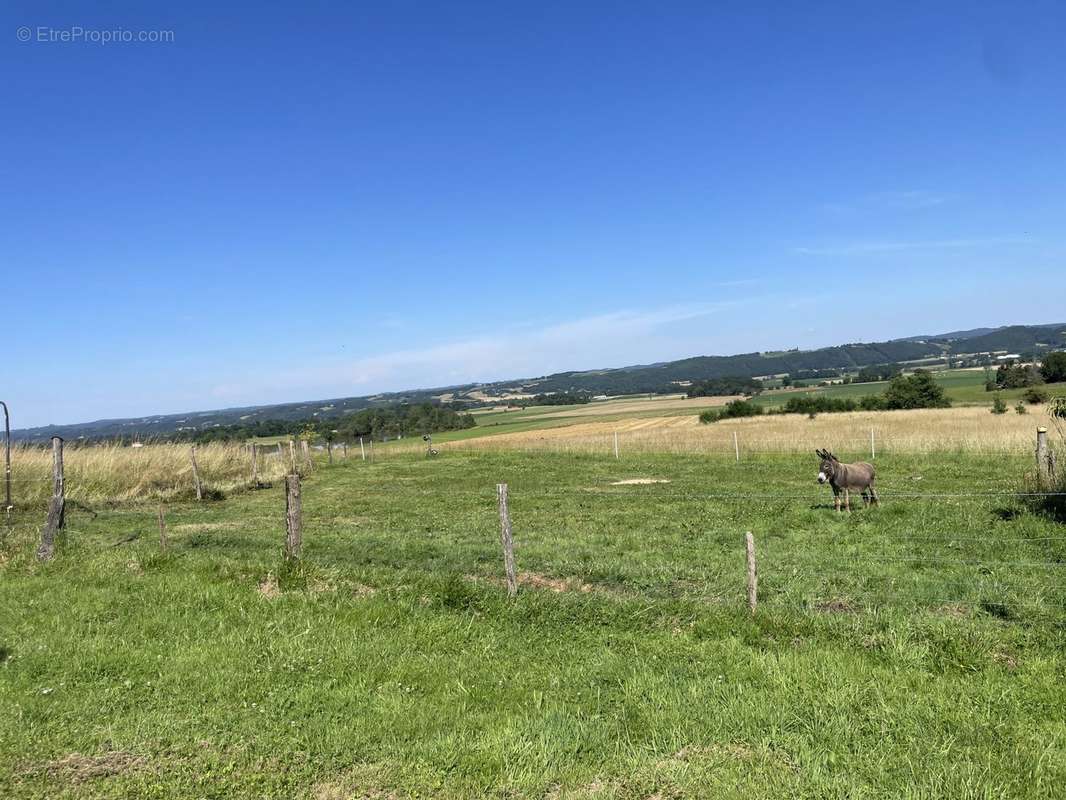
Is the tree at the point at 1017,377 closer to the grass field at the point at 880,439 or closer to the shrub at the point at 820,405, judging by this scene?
the shrub at the point at 820,405

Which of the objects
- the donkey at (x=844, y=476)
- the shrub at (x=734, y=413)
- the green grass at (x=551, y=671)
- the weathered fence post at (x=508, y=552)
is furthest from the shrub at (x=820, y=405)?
the weathered fence post at (x=508, y=552)

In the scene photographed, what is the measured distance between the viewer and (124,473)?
79.7 feet

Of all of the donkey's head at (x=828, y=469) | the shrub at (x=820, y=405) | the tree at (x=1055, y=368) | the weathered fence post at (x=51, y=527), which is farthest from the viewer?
the shrub at (x=820, y=405)

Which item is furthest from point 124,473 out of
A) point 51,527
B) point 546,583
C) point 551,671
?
point 551,671

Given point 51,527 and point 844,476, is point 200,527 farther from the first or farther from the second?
point 844,476

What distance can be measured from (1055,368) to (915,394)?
525 inches

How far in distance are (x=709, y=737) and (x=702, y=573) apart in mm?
5186

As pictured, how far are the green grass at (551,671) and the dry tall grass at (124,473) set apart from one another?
38.8ft

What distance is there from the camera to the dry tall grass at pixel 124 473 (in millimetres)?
21594

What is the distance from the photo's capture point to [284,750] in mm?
4785

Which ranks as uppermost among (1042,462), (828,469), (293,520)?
(293,520)

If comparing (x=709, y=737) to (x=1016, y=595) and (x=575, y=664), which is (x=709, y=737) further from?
(x=1016, y=595)

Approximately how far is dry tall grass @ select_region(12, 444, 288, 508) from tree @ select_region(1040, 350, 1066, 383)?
66.1 m

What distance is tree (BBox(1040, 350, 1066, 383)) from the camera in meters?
60.3
